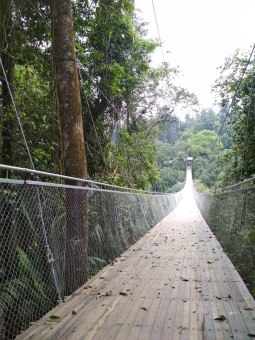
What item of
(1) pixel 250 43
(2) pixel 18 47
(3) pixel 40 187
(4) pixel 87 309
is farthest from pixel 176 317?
(1) pixel 250 43

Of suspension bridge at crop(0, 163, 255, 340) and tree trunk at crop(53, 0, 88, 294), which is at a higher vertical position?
tree trunk at crop(53, 0, 88, 294)

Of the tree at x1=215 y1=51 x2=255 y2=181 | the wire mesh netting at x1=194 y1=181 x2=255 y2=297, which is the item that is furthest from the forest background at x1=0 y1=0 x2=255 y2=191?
the wire mesh netting at x1=194 y1=181 x2=255 y2=297

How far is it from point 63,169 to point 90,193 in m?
0.39

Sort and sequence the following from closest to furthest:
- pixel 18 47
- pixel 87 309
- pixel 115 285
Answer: pixel 87 309 → pixel 115 285 → pixel 18 47

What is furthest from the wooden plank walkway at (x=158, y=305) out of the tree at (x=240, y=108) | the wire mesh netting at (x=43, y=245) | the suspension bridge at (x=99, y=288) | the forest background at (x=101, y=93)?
the tree at (x=240, y=108)

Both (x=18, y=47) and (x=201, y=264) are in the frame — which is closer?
(x=201, y=264)

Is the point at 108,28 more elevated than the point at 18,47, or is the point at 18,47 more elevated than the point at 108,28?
the point at 108,28

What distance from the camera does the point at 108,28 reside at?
6.82m

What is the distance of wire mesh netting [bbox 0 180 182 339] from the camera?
2496 mm

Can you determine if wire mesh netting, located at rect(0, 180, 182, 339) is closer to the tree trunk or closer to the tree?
the tree trunk

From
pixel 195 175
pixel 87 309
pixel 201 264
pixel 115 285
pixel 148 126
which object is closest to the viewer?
pixel 87 309

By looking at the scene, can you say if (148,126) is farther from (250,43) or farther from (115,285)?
(115,285)

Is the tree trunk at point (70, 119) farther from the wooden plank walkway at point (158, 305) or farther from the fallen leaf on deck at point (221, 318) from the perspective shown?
the fallen leaf on deck at point (221, 318)

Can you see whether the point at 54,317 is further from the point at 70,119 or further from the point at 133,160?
the point at 133,160
